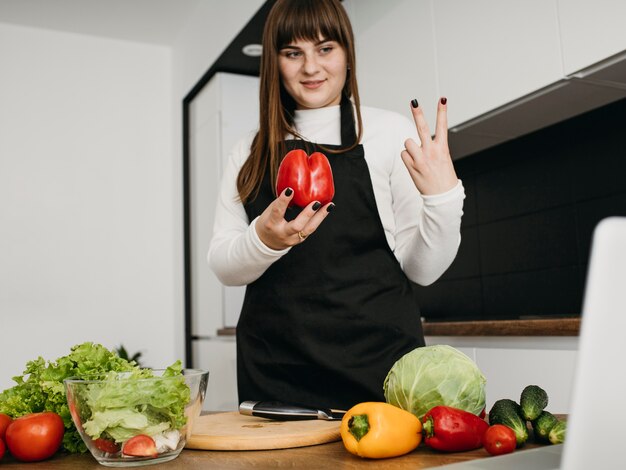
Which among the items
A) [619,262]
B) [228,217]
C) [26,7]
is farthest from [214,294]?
[619,262]

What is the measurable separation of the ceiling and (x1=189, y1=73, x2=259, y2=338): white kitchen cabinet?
0.52 meters

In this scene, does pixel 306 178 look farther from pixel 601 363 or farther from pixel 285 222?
pixel 601 363

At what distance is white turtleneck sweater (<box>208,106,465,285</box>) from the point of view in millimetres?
1156

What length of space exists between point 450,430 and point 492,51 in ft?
5.08

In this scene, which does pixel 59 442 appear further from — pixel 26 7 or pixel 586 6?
pixel 26 7

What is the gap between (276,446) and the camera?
2.52 feet

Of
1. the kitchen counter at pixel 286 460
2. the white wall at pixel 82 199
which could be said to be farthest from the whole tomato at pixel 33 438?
the white wall at pixel 82 199

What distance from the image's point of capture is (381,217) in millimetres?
1324

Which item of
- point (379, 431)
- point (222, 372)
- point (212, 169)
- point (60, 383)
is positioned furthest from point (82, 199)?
point (379, 431)

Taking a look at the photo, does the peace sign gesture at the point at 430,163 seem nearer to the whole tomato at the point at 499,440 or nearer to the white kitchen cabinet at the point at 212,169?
the whole tomato at the point at 499,440

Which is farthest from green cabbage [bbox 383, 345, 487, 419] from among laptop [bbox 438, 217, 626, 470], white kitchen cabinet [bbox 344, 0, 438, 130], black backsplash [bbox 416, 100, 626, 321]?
white kitchen cabinet [bbox 344, 0, 438, 130]

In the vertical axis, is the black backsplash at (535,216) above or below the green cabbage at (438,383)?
above

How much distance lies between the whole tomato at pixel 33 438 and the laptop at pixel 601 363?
60cm

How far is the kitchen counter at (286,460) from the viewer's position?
67cm
